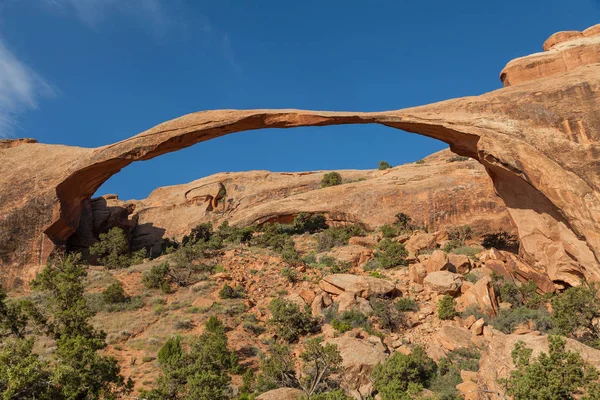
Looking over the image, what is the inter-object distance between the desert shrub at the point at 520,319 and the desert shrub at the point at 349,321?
15.6ft

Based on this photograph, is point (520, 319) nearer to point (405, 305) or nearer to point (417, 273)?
point (405, 305)

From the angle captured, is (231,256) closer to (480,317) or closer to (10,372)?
(480,317)

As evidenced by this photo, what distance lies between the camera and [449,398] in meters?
10.8

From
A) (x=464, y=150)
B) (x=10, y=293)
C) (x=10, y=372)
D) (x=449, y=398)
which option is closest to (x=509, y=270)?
(x=464, y=150)

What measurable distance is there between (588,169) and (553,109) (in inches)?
100

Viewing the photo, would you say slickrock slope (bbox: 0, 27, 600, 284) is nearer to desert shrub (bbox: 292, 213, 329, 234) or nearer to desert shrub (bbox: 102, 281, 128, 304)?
desert shrub (bbox: 102, 281, 128, 304)

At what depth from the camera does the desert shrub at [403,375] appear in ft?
35.1

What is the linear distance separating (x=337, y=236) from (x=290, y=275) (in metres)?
9.23

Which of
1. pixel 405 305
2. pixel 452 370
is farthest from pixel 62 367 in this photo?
pixel 405 305

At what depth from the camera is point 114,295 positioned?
1886 centimetres

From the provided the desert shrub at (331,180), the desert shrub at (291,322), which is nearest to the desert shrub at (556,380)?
the desert shrub at (291,322)

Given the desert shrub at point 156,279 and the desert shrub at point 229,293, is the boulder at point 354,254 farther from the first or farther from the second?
the desert shrub at point 156,279

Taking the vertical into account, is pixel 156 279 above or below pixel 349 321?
above

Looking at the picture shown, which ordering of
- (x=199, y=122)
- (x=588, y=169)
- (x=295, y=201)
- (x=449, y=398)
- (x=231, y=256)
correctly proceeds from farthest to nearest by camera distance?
1. (x=295, y=201)
2. (x=231, y=256)
3. (x=199, y=122)
4. (x=588, y=169)
5. (x=449, y=398)
